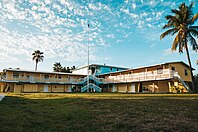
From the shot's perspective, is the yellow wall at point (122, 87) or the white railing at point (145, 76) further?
the yellow wall at point (122, 87)

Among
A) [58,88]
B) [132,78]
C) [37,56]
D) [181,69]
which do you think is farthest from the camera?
[37,56]

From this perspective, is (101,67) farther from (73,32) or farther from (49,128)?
(49,128)

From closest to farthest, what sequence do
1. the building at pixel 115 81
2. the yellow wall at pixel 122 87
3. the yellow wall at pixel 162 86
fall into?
the building at pixel 115 81 → the yellow wall at pixel 162 86 → the yellow wall at pixel 122 87

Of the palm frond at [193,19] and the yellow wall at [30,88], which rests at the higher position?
the palm frond at [193,19]

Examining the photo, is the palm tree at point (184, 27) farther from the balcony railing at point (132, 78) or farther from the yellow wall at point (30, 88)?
the yellow wall at point (30, 88)

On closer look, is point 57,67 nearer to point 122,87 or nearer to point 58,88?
point 58,88

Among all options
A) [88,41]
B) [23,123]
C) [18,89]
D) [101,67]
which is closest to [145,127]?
[23,123]

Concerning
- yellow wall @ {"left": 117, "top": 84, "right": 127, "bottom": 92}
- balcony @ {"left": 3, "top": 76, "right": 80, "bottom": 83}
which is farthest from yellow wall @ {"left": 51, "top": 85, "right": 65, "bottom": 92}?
yellow wall @ {"left": 117, "top": 84, "right": 127, "bottom": 92}

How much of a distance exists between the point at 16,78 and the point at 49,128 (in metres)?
29.2

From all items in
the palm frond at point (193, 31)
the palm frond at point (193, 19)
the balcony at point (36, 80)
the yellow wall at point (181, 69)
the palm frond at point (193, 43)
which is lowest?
the balcony at point (36, 80)

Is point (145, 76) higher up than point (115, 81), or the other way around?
point (145, 76)

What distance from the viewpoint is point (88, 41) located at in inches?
1355

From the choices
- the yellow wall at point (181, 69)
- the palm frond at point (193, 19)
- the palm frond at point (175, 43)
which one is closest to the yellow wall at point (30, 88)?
the yellow wall at point (181, 69)

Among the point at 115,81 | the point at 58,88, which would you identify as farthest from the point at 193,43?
the point at 58,88
